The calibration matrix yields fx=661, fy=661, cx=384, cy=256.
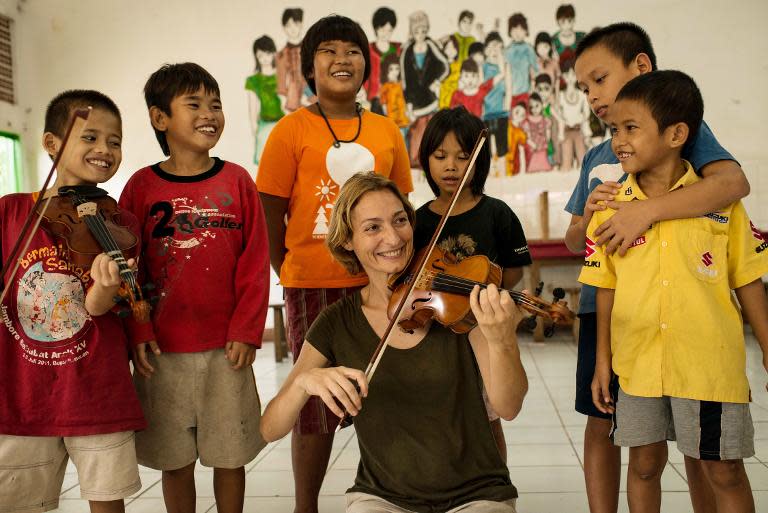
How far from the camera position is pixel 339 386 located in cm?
125

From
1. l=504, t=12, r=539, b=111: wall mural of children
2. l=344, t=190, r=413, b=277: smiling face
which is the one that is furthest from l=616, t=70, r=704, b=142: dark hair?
l=504, t=12, r=539, b=111: wall mural of children

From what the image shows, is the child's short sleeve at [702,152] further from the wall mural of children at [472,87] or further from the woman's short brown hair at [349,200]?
the wall mural of children at [472,87]

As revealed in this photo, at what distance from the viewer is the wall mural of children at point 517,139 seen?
6.86 m

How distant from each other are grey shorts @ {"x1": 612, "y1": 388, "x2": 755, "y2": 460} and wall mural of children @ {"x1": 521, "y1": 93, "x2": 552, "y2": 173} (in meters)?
5.52

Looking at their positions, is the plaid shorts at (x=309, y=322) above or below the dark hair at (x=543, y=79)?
below

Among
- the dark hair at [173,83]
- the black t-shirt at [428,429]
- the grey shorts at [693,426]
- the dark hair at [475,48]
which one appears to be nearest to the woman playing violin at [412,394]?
the black t-shirt at [428,429]

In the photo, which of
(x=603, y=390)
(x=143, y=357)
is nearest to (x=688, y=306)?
(x=603, y=390)

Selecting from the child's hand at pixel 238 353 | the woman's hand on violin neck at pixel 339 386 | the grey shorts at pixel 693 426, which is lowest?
the grey shorts at pixel 693 426

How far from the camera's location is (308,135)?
7.33ft

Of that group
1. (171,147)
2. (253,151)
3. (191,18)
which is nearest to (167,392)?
(171,147)

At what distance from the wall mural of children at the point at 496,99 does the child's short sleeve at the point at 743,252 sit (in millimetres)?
5375

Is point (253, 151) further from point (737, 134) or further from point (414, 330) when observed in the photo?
point (414, 330)

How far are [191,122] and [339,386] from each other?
3.44ft

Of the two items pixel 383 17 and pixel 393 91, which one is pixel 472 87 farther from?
pixel 383 17
